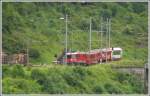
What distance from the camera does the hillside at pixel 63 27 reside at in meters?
4.02

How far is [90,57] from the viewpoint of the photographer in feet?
13.0

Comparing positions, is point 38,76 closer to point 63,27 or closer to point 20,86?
point 20,86

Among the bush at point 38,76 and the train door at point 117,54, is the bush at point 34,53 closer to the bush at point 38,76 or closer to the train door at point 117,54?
the bush at point 38,76

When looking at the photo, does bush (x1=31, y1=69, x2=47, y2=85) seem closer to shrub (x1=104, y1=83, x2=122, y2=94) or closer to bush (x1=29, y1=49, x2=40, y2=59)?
bush (x1=29, y1=49, x2=40, y2=59)

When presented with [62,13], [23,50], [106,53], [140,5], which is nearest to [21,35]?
[23,50]

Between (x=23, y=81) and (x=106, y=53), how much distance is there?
0.88 metres

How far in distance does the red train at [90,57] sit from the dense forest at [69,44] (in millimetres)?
66

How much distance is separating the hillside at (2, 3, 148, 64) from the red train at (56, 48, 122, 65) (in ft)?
0.20

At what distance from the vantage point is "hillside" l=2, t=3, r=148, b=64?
13.2 ft

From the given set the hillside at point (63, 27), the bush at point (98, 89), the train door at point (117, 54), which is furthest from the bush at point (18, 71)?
the train door at point (117, 54)

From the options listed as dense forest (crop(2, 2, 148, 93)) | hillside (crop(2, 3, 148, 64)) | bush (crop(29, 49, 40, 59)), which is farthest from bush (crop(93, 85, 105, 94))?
bush (crop(29, 49, 40, 59))

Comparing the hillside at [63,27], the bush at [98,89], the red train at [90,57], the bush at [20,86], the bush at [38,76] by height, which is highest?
the hillside at [63,27]

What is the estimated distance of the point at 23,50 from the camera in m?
4.11

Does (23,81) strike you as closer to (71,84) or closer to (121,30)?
(71,84)
